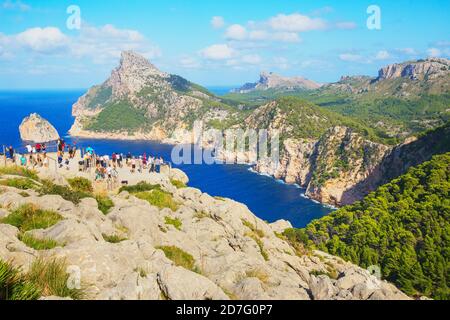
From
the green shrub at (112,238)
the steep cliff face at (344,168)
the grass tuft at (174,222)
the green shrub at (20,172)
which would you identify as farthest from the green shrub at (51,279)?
the steep cliff face at (344,168)

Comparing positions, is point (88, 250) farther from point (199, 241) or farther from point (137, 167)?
point (137, 167)

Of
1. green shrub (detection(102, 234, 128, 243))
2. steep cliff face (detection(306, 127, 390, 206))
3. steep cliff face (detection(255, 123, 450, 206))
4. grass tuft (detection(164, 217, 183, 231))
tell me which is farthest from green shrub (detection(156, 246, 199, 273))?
steep cliff face (detection(306, 127, 390, 206))

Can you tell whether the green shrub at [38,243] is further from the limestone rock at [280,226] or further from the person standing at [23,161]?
A: the limestone rock at [280,226]

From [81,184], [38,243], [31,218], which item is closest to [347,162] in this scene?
[81,184]

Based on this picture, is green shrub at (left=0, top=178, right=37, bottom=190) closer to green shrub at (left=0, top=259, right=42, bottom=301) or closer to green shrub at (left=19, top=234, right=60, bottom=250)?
green shrub at (left=19, top=234, right=60, bottom=250)

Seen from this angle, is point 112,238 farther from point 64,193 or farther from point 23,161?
point 23,161
